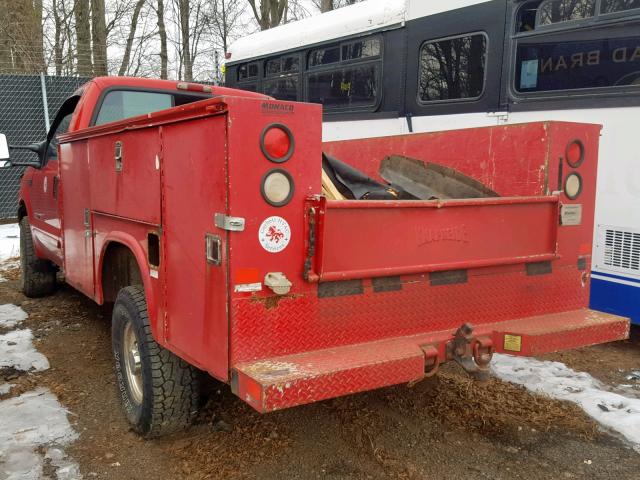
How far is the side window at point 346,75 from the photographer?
270 inches

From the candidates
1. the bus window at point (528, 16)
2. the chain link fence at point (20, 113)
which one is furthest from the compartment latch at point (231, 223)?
the chain link fence at point (20, 113)

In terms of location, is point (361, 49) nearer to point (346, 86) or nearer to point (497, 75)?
point (346, 86)

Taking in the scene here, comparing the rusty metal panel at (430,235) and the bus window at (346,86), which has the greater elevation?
the bus window at (346,86)

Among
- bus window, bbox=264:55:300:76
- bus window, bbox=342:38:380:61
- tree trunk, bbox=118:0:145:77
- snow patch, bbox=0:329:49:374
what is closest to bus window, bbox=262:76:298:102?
bus window, bbox=264:55:300:76

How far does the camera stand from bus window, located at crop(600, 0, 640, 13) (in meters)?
4.37

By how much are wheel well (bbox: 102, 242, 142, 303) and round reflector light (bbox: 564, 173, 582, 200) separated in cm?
246

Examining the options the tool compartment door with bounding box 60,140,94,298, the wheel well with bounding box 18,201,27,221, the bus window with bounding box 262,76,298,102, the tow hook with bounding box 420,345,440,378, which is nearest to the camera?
the tow hook with bounding box 420,345,440,378

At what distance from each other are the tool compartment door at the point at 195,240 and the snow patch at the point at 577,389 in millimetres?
2435

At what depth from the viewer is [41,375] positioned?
4016mm

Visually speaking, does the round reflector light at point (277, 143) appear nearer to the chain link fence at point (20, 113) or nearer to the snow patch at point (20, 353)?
the snow patch at point (20, 353)

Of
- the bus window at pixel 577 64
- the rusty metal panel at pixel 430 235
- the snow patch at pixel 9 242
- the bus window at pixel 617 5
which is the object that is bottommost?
the snow patch at pixel 9 242

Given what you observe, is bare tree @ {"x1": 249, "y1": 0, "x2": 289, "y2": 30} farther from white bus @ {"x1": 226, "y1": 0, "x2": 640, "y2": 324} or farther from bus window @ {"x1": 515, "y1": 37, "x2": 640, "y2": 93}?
bus window @ {"x1": 515, "y1": 37, "x2": 640, "y2": 93}

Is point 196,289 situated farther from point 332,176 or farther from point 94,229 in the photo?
point 94,229

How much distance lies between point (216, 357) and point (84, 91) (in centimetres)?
309
